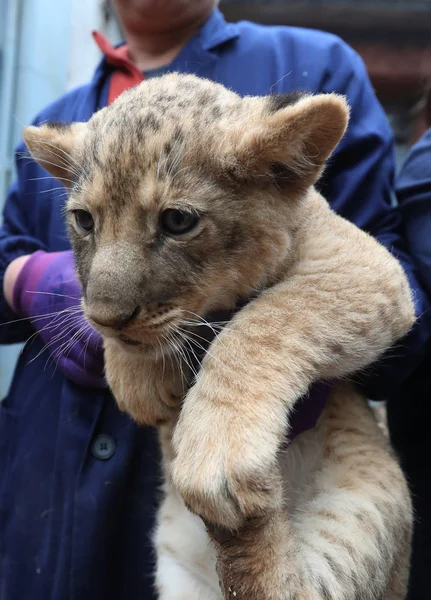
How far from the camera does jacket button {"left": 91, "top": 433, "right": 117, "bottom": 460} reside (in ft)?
7.25

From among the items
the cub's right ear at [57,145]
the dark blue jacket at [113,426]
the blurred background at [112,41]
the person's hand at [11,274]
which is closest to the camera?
the cub's right ear at [57,145]

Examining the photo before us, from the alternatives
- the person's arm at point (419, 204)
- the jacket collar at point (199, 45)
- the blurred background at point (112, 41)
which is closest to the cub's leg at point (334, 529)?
the person's arm at point (419, 204)

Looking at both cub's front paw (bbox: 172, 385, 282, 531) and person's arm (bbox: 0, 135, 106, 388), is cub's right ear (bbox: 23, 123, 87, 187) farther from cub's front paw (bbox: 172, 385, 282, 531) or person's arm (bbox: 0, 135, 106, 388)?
cub's front paw (bbox: 172, 385, 282, 531)

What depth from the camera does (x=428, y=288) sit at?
6.97ft

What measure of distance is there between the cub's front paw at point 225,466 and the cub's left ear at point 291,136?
70 cm

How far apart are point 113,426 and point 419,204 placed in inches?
56.6

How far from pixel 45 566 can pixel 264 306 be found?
140 centimetres

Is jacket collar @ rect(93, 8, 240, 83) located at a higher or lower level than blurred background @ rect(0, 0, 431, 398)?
higher

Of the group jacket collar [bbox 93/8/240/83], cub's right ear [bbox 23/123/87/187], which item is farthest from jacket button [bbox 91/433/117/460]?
jacket collar [bbox 93/8/240/83]

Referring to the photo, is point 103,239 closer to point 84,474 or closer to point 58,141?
point 58,141

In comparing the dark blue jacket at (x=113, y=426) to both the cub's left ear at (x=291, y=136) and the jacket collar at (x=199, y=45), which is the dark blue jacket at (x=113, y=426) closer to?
the jacket collar at (x=199, y=45)

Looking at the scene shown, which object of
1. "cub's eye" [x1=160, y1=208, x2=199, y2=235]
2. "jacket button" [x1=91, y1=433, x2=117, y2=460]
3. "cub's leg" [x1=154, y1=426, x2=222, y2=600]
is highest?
"cub's eye" [x1=160, y1=208, x2=199, y2=235]

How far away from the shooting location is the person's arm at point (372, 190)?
6.67 feet

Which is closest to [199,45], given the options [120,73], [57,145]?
[120,73]
